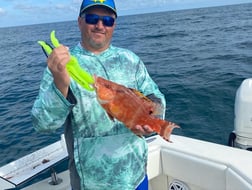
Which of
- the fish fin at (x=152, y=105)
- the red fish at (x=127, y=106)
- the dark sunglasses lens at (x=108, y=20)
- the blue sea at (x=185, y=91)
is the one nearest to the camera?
the red fish at (x=127, y=106)

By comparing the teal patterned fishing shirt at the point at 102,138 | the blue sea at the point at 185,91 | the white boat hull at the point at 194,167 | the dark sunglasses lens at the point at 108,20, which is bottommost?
the blue sea at the point at 185,91

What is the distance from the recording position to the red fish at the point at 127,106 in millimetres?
1977

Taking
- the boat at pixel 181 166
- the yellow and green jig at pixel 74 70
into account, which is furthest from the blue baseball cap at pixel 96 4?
the boat at pixel 181 166

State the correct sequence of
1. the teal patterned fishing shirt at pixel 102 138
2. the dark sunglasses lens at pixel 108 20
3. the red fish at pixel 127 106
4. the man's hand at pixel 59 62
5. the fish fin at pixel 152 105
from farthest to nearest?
→ the dark sunglasses lens at pixel 108 20
the teal patterned fishing shirt at pixel 102 138
the fish fin at pixel 152 105
the red fish at pixel 127 106
the man's hand at pixel 59 62

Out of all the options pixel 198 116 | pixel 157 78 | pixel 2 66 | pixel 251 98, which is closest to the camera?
pixel 251 98

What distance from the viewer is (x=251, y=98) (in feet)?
13.1

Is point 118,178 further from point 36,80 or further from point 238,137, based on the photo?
point 36,80

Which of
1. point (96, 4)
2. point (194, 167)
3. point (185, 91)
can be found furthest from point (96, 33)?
point (185, 91)

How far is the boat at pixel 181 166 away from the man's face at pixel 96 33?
1.49 meters

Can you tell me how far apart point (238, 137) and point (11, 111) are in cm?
890

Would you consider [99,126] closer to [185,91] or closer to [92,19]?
[92,19]

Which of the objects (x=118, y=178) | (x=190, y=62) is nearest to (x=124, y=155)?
(x=118, y=178)

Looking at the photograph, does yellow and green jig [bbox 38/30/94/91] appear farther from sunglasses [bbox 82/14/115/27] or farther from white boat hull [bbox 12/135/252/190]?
white boat hull [bbox 12/135/252/190]

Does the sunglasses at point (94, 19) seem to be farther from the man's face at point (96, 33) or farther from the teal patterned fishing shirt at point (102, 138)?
the teal patterned fishing shirt at point (102, 138)
